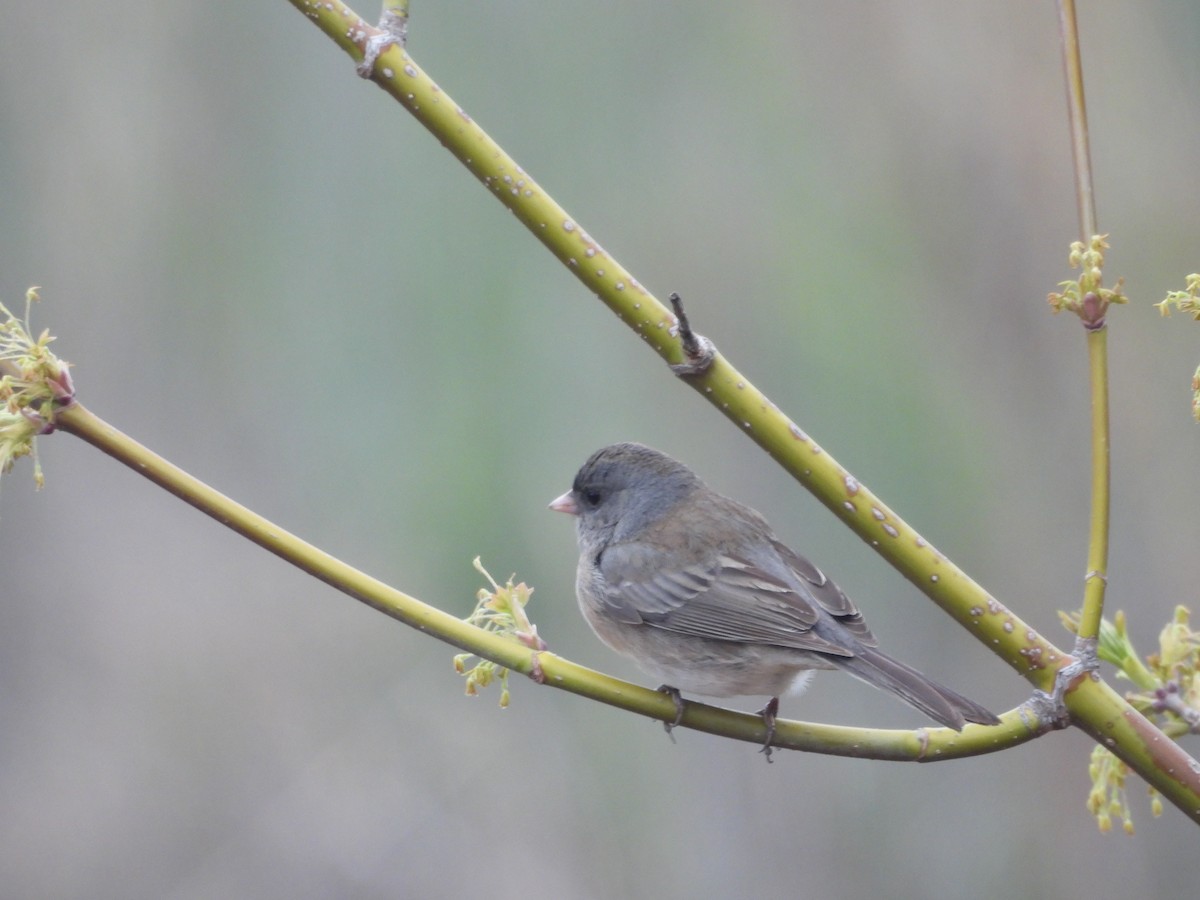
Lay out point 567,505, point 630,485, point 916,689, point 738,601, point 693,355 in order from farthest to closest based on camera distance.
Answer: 1. point 567,505
2. point 630,485
3. point 738,601
4. point 916,689
5. point 693,355

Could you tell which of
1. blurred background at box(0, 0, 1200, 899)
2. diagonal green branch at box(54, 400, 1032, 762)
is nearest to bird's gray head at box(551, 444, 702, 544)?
diagonal green branch at box(54, 400, 1032, 762)

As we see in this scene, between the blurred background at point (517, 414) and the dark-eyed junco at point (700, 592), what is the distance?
1.88 metres

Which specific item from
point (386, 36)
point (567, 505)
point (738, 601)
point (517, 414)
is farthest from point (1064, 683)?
point (517, 414)

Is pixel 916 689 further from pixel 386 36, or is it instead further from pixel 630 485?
pixel 386 36

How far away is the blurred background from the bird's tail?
2.40 m

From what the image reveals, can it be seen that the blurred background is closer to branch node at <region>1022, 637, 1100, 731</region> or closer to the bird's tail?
the bird's tail

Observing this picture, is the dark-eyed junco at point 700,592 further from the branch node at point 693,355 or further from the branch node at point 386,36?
the branch node at point 386,36

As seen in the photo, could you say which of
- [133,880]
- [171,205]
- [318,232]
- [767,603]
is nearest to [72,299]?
[171,205]

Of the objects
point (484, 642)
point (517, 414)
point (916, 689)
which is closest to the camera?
point (484, 642)

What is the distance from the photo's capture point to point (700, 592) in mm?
2629

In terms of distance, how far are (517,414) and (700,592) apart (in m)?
2.39

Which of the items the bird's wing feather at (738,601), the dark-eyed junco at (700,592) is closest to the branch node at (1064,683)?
the dark-eyed junco at (700,592)

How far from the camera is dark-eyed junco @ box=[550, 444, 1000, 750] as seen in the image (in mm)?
2469

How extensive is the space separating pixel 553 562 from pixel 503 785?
1.00 metres
